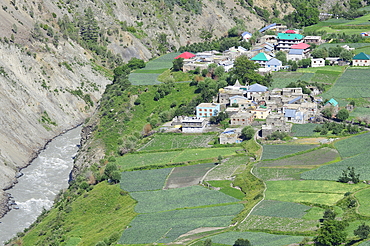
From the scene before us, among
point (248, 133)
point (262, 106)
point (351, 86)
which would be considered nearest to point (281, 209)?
point (248, 133)

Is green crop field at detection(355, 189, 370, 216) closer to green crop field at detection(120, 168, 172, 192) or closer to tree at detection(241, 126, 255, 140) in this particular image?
green crop field at detection(120, 168, 172, 192)

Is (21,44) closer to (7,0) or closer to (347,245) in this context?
(7,0)

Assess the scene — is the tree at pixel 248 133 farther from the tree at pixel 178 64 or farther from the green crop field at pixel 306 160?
the tree at pixel 178 64

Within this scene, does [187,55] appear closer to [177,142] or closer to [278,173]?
[177,142]

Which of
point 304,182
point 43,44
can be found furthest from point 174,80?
point 304,182

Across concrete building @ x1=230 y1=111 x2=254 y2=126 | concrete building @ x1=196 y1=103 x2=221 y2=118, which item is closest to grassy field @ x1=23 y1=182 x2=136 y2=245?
concrete building @ x1=230 y1=111 x2=254 y2=126

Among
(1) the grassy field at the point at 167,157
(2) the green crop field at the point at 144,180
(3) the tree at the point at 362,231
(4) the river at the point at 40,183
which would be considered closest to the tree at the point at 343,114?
(1) the grassy field at the point at 167,157
